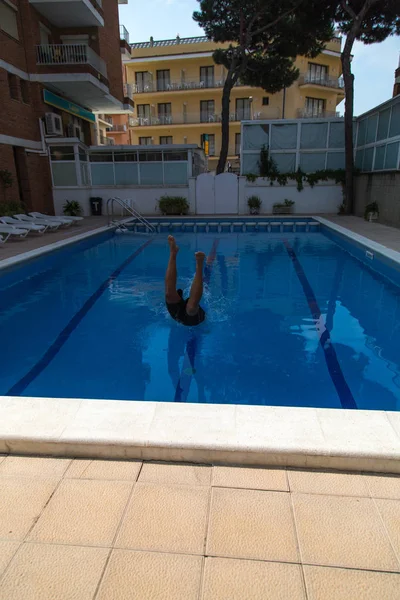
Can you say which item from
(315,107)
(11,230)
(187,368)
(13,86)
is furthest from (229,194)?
(315,107)

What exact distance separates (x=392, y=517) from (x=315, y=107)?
34127 mm

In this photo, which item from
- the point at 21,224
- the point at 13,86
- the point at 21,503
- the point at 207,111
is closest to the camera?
the point at 21,503

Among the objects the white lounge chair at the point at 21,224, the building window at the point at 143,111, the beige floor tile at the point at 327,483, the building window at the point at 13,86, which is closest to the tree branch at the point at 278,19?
the building window at the point at 13,86

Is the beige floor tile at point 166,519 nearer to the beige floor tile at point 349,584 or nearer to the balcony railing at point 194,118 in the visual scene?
the beige floor tile at point 349,584

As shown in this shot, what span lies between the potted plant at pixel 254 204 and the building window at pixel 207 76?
18.2 m

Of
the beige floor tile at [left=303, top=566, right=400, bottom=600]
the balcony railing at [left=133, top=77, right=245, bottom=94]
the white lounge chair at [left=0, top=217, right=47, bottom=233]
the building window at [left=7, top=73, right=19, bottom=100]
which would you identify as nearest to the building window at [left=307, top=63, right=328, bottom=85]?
the balcony railing at [left=133, top=77, right=245, bottom=94]

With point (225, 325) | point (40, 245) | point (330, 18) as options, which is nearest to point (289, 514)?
point (225, 325)

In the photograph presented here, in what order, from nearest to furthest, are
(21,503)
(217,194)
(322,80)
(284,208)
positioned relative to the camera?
(21,503) → (284,208) → (217,194) → (322,80)

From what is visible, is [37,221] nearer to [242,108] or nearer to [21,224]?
[21,224]

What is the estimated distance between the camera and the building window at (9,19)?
42.1 ft

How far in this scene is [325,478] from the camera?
2094 millimetres

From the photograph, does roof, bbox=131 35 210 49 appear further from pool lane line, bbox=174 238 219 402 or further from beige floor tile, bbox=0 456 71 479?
beige floor tile, bbox=0 456 71 479

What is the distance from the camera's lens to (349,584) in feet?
5.04

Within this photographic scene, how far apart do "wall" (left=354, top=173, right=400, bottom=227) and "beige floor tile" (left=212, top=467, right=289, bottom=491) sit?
40.0ft
